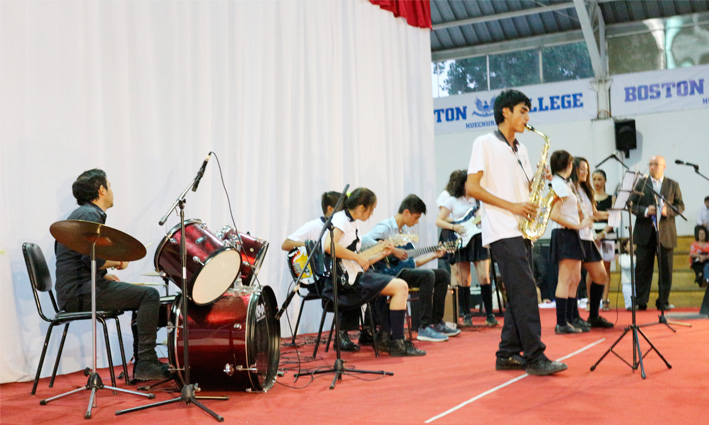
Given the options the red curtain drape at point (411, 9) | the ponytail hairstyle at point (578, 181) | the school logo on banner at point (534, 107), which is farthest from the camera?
the school logo on banner at point (534, 107)

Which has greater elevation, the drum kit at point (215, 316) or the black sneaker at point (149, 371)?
the drum kit at point (215, 316)

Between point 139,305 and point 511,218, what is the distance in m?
2.32

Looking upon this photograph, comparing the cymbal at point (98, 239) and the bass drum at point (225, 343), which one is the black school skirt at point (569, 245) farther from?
the cymbal at point (98, 239)

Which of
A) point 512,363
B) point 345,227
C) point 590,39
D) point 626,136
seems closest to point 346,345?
point 345,227

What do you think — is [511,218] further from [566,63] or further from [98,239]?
[566,63]

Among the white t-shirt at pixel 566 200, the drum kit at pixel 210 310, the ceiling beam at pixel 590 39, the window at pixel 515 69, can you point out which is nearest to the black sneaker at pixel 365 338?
the white t-shirt at pixel 566 200

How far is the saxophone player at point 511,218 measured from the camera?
13.6ft

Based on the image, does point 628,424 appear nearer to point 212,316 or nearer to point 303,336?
point 212,316

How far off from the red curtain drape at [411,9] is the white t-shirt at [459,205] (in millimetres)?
2934

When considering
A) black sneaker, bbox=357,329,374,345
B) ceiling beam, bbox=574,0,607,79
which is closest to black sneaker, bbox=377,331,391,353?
black sneaker, bbox=357,329,374,345

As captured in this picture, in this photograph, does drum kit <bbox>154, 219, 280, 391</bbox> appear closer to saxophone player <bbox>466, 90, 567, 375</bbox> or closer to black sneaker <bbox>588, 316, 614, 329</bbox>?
saxophone player <bbox>466, 90, 567, 375</bbox>

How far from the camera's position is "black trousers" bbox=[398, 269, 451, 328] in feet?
20.1

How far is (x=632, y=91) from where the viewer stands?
13.2 meters

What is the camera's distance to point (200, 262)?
12.4 ft
